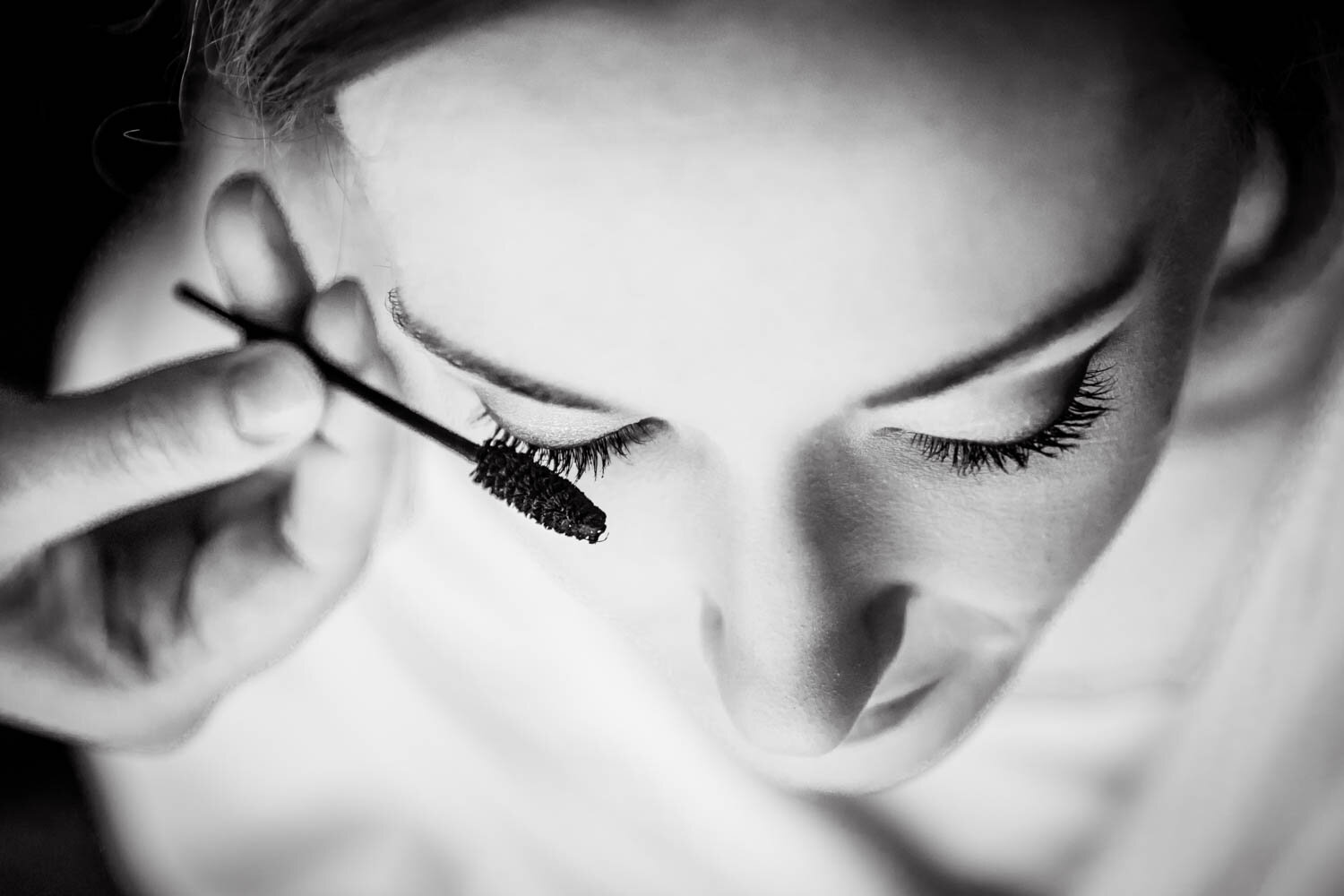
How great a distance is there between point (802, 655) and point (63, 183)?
0.57 metres

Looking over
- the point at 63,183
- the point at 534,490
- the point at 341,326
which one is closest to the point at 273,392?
the point at 341,326

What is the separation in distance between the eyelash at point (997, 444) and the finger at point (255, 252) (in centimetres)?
19

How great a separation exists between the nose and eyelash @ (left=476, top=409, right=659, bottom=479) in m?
0.08

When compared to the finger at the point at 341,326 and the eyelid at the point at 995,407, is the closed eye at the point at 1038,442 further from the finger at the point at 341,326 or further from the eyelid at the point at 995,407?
the finger at the point at 341,326

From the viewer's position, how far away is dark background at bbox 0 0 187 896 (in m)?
0.56

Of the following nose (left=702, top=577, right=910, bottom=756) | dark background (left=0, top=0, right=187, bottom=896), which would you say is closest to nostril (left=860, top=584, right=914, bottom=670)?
nose (left=702, top=577, right=910, bottom=756)

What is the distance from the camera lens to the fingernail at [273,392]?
525 mm

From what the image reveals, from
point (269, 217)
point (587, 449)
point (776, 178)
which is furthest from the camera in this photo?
point (269, 217)

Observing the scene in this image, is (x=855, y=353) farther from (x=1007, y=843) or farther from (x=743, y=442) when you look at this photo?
(x=1007, y=843)

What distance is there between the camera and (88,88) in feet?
1.95

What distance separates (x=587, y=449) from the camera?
0.46m

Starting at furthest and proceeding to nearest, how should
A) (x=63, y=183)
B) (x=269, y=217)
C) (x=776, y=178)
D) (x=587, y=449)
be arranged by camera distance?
(x=63, y=183) → (x=269, y=217) → (x=587, y=449) → (x=776, y=178)

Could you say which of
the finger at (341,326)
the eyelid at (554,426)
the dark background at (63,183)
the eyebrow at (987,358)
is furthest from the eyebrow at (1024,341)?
the dark background at (63,183)

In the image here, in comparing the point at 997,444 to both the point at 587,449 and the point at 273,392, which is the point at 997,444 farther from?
the point at 273,392
